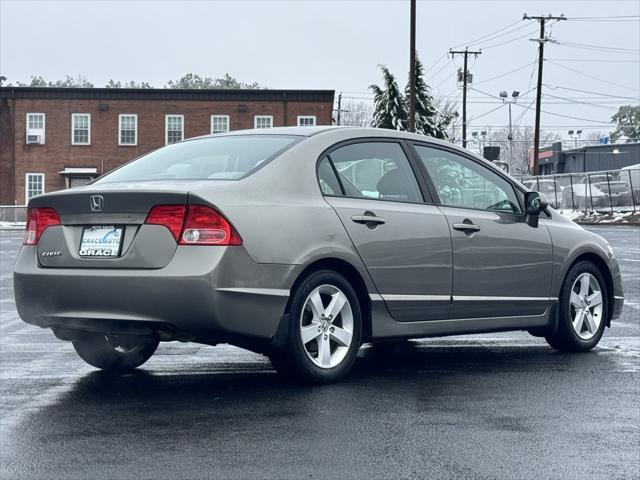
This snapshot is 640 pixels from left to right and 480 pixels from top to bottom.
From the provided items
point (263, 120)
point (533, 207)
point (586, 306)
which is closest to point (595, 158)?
point (263, 120)

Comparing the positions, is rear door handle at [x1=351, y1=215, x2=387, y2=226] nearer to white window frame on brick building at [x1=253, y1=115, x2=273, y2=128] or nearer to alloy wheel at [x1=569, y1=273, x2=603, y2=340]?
alloy wheel at [x1=569, y1=273, x2=603, y2=340]

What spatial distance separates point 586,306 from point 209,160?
11.0ft

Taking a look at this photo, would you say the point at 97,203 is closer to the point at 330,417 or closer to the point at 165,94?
the point at 330,417

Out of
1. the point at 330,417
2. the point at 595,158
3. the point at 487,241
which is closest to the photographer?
the point at 330,417

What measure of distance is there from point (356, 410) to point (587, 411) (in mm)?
1273

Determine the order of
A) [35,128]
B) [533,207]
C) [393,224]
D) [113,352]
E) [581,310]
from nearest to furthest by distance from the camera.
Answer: [393,224] → [113,352] → [533,207] → [581,310] → [35,128]

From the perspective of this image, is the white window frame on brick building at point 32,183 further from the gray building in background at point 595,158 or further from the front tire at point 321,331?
the front tire at point 321,331

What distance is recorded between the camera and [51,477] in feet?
14.6

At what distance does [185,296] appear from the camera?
5.92m

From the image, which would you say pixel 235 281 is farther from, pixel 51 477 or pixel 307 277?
pixel 51 477

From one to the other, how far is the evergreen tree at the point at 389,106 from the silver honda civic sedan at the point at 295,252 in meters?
48.5

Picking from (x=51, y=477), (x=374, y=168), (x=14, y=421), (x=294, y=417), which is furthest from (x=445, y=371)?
(x=51, y=477)

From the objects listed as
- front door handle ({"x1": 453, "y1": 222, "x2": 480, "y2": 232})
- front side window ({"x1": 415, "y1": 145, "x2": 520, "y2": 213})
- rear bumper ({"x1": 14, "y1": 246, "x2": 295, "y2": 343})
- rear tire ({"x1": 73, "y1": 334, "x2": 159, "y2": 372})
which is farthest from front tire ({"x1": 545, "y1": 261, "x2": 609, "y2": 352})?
rear tire ({"x1": 73, "y1": 334, "x2": 159, "y2": 372})

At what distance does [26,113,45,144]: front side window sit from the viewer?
177ft
